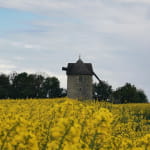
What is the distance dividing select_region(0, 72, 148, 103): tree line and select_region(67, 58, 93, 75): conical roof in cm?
320

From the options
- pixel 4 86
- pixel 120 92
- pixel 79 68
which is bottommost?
pixel 120 92

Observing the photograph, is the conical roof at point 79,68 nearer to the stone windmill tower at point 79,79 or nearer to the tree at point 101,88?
the stone windmill tower at point 79,79

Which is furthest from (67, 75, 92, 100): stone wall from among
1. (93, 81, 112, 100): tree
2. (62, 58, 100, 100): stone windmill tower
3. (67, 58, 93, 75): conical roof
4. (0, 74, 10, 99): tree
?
(0, 74, 10, 99): tree

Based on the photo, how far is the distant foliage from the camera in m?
60.5

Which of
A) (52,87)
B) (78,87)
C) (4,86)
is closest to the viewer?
(78,87)

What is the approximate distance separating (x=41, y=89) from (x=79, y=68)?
6939 millimetres

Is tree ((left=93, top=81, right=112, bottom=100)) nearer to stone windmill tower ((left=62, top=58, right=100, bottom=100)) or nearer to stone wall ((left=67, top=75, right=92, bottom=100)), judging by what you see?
stone windmill tower ((left=62, top=58, right=100, bottom=100))

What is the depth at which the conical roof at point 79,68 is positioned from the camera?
202 feet

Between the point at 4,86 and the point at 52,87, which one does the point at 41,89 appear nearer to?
the point at 52,87

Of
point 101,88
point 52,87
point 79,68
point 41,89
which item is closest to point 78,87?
point 79,68

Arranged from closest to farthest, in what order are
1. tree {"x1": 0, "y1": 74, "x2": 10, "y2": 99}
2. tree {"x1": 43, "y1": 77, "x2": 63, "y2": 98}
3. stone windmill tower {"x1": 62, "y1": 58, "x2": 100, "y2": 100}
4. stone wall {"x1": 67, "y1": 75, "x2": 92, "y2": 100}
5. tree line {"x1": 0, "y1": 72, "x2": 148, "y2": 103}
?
stone wall {"x1": 67, "y1": 75, "x2": 92, "y2": 100}
stone windmill tower {"x1": 62, "y1": 58, "x2": 100, "y2": 100}
tree {"x1": 0, "y1": 74, "x2": 10, "y2": 99}
tree line {"x1": 0, "y1": 72, "x2": 148, "y2": 103}
tree {"x1": 43, "y1": 77, "x2": 63, "y2": 98}

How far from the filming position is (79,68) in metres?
62.5

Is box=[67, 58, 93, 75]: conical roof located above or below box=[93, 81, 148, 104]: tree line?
above

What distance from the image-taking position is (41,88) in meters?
66.7
